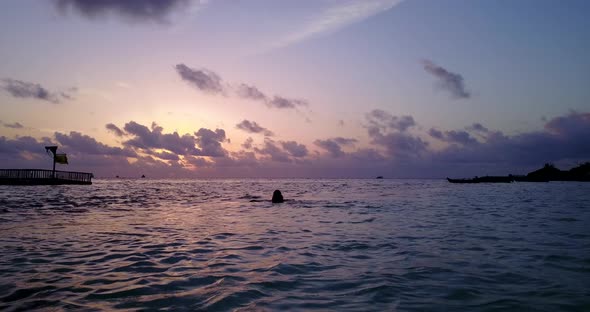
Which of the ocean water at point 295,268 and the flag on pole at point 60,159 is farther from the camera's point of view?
the flag on pole at point 60,159

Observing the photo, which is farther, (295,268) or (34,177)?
(34,177)

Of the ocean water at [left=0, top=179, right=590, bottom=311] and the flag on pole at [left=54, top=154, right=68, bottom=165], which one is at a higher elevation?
the flag on pole at [left=54, top=154, right=68, bottom=165]

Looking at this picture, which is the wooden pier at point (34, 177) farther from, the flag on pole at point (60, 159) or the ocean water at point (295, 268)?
the ocean water at point (295, 268)

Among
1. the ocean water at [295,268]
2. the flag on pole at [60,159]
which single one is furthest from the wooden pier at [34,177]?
the ocean water at [295,268]

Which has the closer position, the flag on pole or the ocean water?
the ocean water

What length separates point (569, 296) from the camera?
22.0 ft

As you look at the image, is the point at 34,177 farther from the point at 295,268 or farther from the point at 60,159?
the point at 295,268

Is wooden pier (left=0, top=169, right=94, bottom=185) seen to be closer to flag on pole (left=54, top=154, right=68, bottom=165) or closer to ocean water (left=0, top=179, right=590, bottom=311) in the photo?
flag on pole (left=54, top=154, right=68, bottom=165)

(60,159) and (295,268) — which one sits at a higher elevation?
(60,159)

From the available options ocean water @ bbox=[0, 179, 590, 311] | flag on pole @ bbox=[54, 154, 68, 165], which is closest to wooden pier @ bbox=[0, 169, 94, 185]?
flag on pole @ bbox=[54, 154, 68, 165]

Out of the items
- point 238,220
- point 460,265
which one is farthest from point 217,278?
point 238,220

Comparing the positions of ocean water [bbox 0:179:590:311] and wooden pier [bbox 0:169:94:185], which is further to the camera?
wooden pier [bbox 0:169:94:185]

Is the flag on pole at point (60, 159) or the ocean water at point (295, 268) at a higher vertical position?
the flag on pole at point (60, 159)

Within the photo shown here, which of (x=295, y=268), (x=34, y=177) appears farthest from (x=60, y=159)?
(x=295, y=268)
